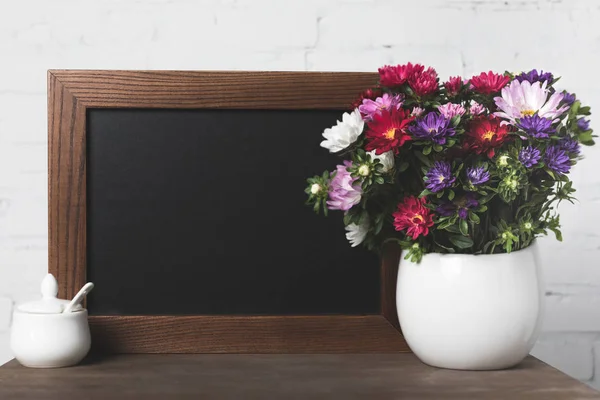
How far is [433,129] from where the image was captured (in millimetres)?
963

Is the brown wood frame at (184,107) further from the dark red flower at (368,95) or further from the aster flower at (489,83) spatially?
the aster flower at (489,83)

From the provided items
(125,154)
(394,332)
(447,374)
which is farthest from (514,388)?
(125,154)

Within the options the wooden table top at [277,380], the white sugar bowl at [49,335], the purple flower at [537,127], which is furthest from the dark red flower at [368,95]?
the white sugar bowl at [49,335]

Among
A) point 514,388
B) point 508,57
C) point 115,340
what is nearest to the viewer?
point 514,388

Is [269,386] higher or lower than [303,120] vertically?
lower

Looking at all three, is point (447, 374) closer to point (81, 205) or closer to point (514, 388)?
point (514, 388)

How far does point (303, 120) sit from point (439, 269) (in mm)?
318

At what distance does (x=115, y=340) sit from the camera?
113 cm

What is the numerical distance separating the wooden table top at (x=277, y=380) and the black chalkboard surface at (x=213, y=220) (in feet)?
0.30

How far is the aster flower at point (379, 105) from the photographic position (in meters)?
1.00

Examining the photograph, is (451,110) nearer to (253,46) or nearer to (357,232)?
(357,232)

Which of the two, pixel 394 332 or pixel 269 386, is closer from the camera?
pixel 269 386

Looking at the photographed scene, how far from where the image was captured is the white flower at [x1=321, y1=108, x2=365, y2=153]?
1004mm

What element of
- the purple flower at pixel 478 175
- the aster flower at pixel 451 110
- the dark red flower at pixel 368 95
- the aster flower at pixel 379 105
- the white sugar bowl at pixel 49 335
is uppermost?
the dark red flower at pixel 368 95
